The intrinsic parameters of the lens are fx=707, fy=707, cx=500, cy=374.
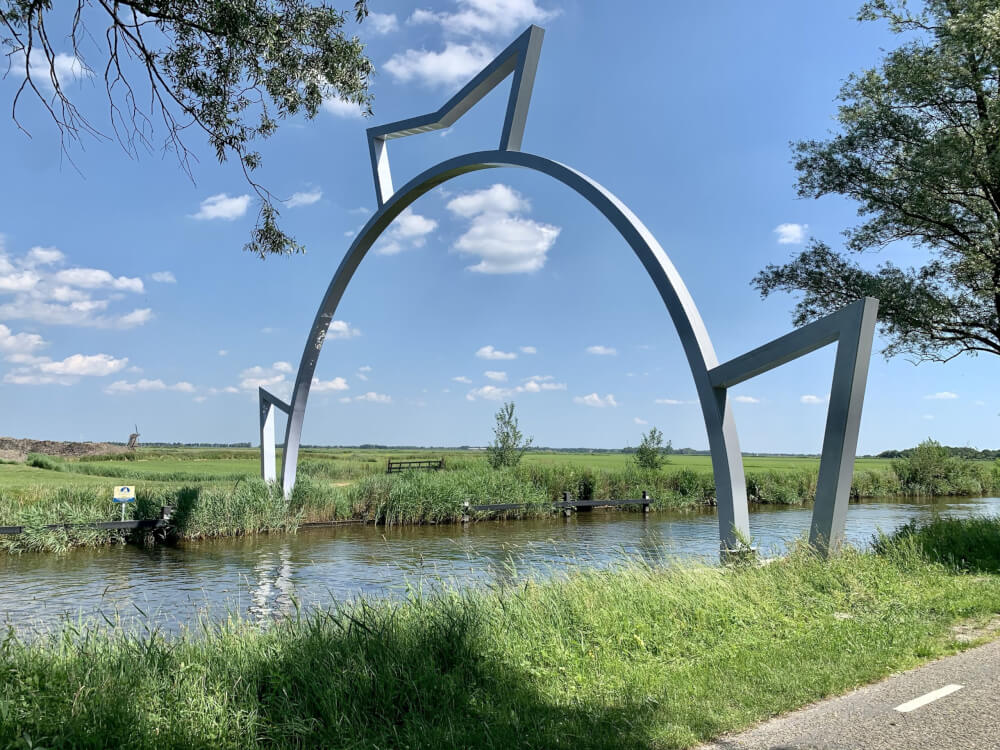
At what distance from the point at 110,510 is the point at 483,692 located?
727 inches

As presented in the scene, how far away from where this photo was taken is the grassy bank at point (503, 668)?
387 cm

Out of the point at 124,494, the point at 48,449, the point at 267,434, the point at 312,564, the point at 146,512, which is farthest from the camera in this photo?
the point at 48,449

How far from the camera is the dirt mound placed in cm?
4466

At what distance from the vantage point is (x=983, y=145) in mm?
12406

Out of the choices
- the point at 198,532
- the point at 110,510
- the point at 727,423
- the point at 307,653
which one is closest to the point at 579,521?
the point at 198,532

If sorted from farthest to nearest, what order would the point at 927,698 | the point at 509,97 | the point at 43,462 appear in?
the point at 43,462, the point at 509,97, the point at 927,698

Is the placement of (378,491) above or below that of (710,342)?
below

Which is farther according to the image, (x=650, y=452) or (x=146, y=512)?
(x=650, y=452)

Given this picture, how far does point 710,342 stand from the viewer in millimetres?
9672

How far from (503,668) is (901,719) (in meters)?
2.44

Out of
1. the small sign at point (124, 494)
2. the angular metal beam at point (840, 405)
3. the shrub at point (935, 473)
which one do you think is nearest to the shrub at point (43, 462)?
the small sign at point (124, 494)

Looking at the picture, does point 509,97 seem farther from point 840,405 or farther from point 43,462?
point 43,462

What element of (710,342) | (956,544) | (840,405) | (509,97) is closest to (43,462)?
(509,97)

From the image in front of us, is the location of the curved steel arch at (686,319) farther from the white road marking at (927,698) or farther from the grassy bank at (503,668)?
the white road marking at (927,698)
